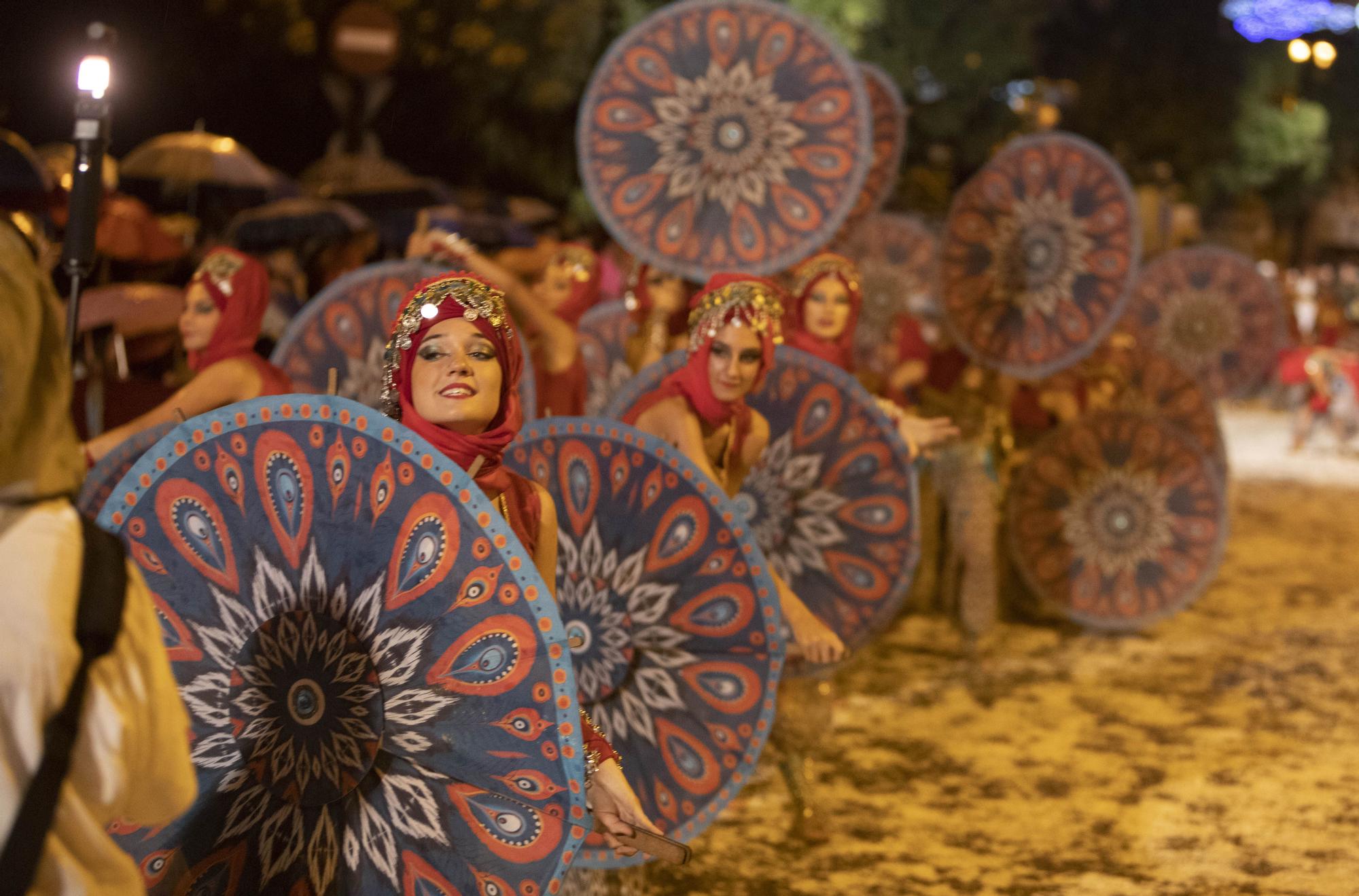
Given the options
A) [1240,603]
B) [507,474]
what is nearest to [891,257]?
[1240,603]

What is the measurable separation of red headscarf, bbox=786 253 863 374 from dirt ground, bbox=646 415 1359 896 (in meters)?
1.54

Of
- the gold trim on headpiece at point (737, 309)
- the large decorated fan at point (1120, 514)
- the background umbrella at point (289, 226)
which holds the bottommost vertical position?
the large decorated fan at point (1120, 514)

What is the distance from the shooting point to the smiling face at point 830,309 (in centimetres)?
541

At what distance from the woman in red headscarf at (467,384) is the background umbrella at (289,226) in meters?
6.70

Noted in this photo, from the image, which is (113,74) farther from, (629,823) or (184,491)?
(629,823)

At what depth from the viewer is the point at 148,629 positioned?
1634 millimetres

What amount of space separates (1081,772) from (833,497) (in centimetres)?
173

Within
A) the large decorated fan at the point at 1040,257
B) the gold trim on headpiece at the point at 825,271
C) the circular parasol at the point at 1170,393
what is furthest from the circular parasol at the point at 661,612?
the circular parasol at the point at 1170,393

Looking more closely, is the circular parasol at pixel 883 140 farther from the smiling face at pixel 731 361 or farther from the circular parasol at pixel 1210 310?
the circular parasol at pixel 1210 310

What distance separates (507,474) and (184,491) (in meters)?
0.71

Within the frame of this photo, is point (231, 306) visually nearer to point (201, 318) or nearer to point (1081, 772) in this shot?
point (201, 318)

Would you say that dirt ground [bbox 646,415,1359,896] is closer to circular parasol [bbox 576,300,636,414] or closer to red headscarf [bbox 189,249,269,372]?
circular parasol [bbox 576,300,636,414]

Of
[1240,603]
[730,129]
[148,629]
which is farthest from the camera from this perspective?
[1240,603]

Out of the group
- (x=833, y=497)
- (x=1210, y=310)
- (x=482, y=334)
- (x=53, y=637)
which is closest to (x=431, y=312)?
(x=482, y=334)
